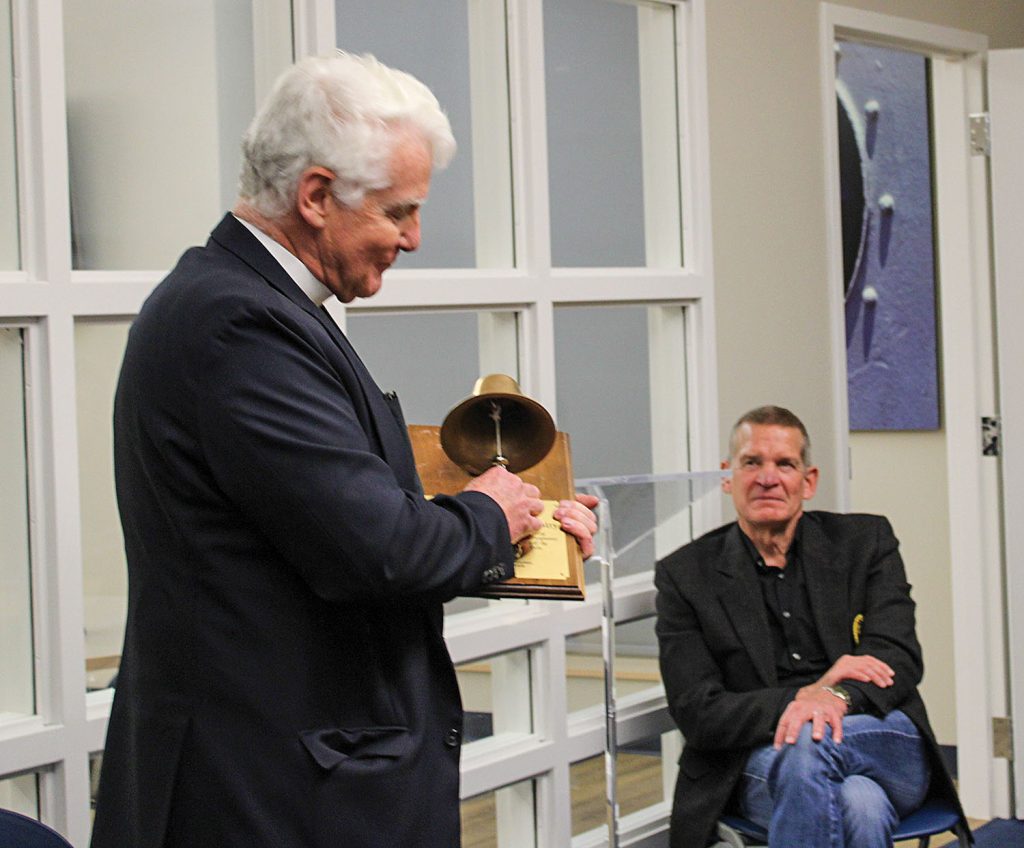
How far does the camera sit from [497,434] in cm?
183

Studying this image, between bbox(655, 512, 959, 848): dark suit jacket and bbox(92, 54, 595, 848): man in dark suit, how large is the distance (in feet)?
4.74

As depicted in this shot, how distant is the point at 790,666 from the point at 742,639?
0.14 metres

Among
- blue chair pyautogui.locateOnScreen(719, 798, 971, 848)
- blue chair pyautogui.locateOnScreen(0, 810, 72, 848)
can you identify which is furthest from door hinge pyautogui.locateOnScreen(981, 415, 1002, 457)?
blue chair pyautogui.locateOnScreen(0, 810, 72, 848)

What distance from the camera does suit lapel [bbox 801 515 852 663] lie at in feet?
10.2

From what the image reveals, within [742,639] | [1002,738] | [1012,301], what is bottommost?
[1002,738]

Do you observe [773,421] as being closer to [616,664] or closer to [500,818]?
[616,664]

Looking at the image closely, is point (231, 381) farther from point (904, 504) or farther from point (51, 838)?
point (904, 504)

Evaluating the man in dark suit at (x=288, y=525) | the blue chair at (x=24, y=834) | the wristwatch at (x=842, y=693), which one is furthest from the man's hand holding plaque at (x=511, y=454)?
the wristwatch at (x=842, y=693)

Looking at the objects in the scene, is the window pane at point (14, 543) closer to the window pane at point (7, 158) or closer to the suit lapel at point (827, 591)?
the window pane at point (7, 158)

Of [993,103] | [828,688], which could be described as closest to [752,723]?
[828,688]

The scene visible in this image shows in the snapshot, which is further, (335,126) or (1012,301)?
(1012,301)

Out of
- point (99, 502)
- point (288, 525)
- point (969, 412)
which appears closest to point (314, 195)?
point (288, 525)

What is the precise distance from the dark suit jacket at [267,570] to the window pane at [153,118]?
2.94 feet

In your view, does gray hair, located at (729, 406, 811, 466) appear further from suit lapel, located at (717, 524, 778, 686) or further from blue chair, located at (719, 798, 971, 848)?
blue chair, located at (719, 798, 971, 848)
